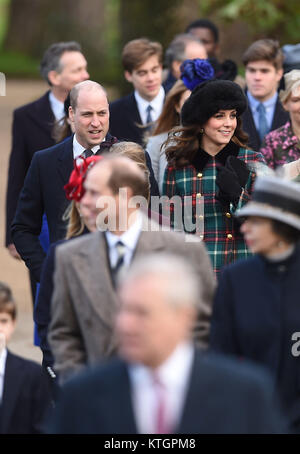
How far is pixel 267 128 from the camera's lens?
9.62 meters

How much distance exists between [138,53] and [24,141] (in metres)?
1.45

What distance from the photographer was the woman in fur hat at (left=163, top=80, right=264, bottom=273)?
6.57 metres

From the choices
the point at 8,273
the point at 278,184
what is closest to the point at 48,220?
the point at 278,184

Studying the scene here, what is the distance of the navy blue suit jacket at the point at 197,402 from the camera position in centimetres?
359

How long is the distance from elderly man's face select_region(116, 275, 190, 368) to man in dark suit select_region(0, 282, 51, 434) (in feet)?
3.82

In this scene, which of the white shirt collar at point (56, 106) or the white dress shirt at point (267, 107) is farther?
the white dress shirt at point (267, 107)

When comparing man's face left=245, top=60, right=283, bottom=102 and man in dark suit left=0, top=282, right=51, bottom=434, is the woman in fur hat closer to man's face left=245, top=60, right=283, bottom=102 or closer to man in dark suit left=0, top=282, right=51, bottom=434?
man in dark suit left=0, top=282, right=51, bottom=434

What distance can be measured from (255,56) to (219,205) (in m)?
3.65

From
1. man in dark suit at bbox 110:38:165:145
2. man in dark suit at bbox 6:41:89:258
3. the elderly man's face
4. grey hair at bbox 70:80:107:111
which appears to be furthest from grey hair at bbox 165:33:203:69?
the elderly man's face

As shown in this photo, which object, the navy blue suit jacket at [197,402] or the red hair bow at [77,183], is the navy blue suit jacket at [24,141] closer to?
the red hair bow at [77,183]

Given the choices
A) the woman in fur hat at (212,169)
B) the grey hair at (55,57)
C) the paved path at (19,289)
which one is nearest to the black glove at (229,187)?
the woman in fur hat at (212,169)

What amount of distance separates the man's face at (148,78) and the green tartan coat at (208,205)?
287cm

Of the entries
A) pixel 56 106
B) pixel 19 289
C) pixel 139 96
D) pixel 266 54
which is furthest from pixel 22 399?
pixel 19 289

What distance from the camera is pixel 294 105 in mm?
7996
